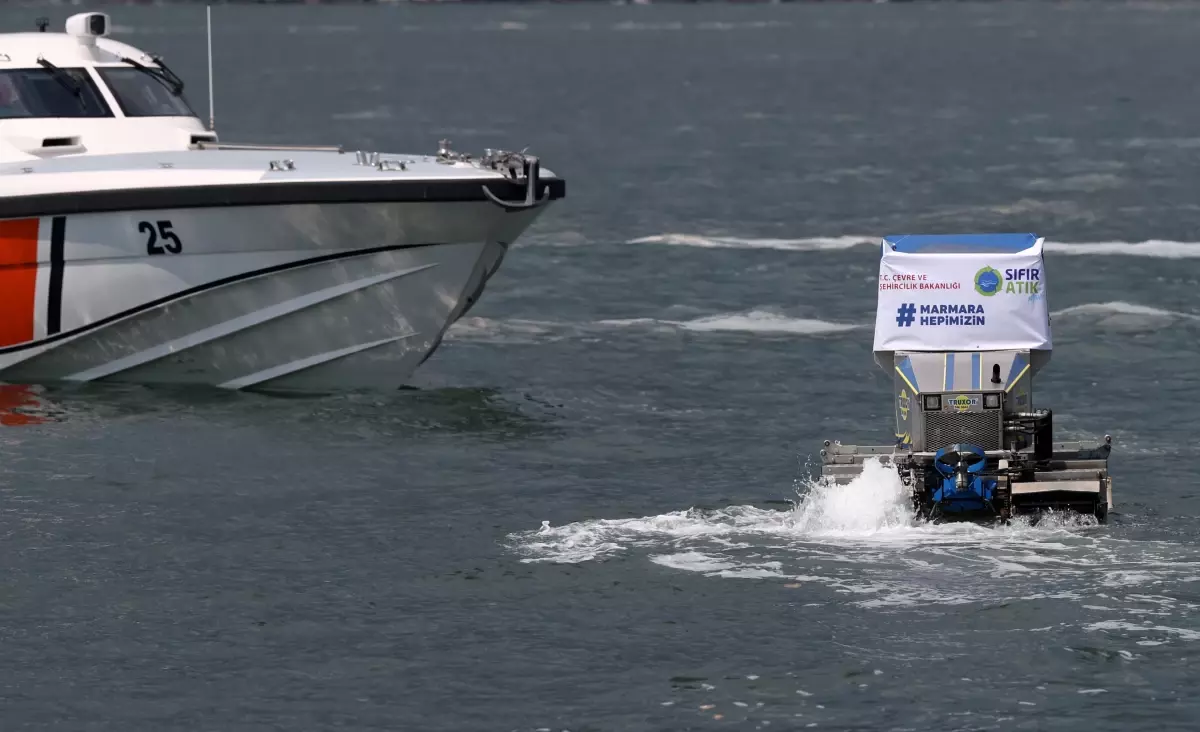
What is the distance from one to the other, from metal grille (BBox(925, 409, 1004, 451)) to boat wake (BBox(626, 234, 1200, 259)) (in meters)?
22.1

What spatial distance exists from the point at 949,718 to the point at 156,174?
12933 mm

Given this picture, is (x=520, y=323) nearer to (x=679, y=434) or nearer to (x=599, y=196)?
(x=679, y=434)

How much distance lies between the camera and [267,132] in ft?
249

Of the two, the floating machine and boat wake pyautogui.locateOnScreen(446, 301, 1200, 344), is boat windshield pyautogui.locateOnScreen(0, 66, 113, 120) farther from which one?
the floating machine

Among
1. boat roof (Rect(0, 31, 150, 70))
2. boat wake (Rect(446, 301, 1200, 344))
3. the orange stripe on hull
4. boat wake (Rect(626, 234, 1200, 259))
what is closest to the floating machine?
the orange stripe on hull

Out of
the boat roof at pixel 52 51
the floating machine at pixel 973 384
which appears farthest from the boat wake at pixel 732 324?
the floating machine at pixel 973 384

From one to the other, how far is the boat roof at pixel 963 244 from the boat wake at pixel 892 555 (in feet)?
6.79

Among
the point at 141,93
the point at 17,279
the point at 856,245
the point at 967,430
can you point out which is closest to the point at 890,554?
the point at 967,430

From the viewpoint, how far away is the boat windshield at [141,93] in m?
27.4

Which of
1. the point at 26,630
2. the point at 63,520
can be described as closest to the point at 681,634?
the point at 26,630

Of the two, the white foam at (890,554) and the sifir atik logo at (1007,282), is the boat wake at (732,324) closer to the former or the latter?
the white foam at (890,554)

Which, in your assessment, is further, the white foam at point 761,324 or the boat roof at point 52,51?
the white foam at point 761,324

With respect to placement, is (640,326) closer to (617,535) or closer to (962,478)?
(617,535)

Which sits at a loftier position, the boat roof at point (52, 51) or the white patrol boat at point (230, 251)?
the boat roof at point (52, 51)
